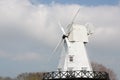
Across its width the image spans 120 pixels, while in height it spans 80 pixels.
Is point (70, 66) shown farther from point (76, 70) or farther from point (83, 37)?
point (83, 37)

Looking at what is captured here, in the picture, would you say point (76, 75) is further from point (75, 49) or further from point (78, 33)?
point (78, 33)

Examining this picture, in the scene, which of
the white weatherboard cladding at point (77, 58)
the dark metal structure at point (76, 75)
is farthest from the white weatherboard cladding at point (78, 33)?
the dark metal structure at point (76, 75)

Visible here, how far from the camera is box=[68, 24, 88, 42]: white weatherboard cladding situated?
4575 cm

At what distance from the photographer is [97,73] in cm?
4431

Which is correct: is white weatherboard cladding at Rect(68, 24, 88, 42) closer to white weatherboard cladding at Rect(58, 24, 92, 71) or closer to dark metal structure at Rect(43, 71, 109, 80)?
white weatherboard cladding at Rect(58, 24, 92, 71)

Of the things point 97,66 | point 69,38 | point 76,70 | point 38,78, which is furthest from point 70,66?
point 38,78

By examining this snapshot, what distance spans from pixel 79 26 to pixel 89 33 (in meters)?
1.70

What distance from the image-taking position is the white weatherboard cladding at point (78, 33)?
4575cm

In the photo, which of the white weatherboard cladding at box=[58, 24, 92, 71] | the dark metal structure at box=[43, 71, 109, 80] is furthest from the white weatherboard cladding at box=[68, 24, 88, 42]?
the dark metal structure at box=[43, 71, 109, 80]

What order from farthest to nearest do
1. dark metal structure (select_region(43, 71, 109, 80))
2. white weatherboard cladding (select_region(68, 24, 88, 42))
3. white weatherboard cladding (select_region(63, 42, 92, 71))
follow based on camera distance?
white weatherboard cladding (select_region(68, 24, 88, 42)), white weatherboard cladding (select_region(63, 42, 92, 71)), dark metal structure (select_region(43, 71, 109, 80))

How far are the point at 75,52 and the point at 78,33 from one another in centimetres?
270

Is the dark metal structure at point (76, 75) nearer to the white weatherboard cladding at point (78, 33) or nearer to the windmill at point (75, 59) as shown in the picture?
the windmill at point (75, 59)

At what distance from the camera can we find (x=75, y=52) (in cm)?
4497

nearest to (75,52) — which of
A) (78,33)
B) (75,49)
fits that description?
(75,49)
